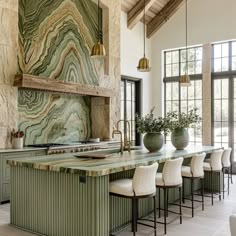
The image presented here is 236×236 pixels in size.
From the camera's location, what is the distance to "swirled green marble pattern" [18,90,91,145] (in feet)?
20.6

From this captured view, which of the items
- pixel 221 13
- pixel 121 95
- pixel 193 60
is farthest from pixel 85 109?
pixel 221 13

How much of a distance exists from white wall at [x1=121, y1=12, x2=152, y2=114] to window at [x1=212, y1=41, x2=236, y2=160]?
6.46 ft

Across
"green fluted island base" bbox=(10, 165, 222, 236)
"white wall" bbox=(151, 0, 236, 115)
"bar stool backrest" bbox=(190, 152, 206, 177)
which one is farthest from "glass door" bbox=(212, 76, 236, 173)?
"green fluted island base" bbox=(10, 165, 222, 236)

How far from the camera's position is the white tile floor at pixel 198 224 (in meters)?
3.86

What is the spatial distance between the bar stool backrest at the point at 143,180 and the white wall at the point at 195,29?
600 centimetres

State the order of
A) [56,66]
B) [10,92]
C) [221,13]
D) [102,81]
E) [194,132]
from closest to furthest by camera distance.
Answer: [10,92] → [56,66] → [102,81] → [221,13] → [194,132]

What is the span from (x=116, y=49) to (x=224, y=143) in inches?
151

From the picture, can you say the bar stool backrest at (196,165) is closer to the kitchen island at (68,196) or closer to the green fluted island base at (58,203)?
the kitchen island at (68,196)

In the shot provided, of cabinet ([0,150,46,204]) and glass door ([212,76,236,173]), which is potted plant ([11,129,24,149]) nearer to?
cabinet ([0,150,46,204])

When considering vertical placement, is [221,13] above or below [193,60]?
above

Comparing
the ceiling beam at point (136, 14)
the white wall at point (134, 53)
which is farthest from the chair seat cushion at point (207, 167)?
the ceiling beam at point (136, 14)

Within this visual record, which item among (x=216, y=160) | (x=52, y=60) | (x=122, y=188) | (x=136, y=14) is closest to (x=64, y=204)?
(x=122, y=188)

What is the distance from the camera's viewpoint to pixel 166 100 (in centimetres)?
963

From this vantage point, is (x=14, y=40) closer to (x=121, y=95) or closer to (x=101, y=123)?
(x=101, y=123)
